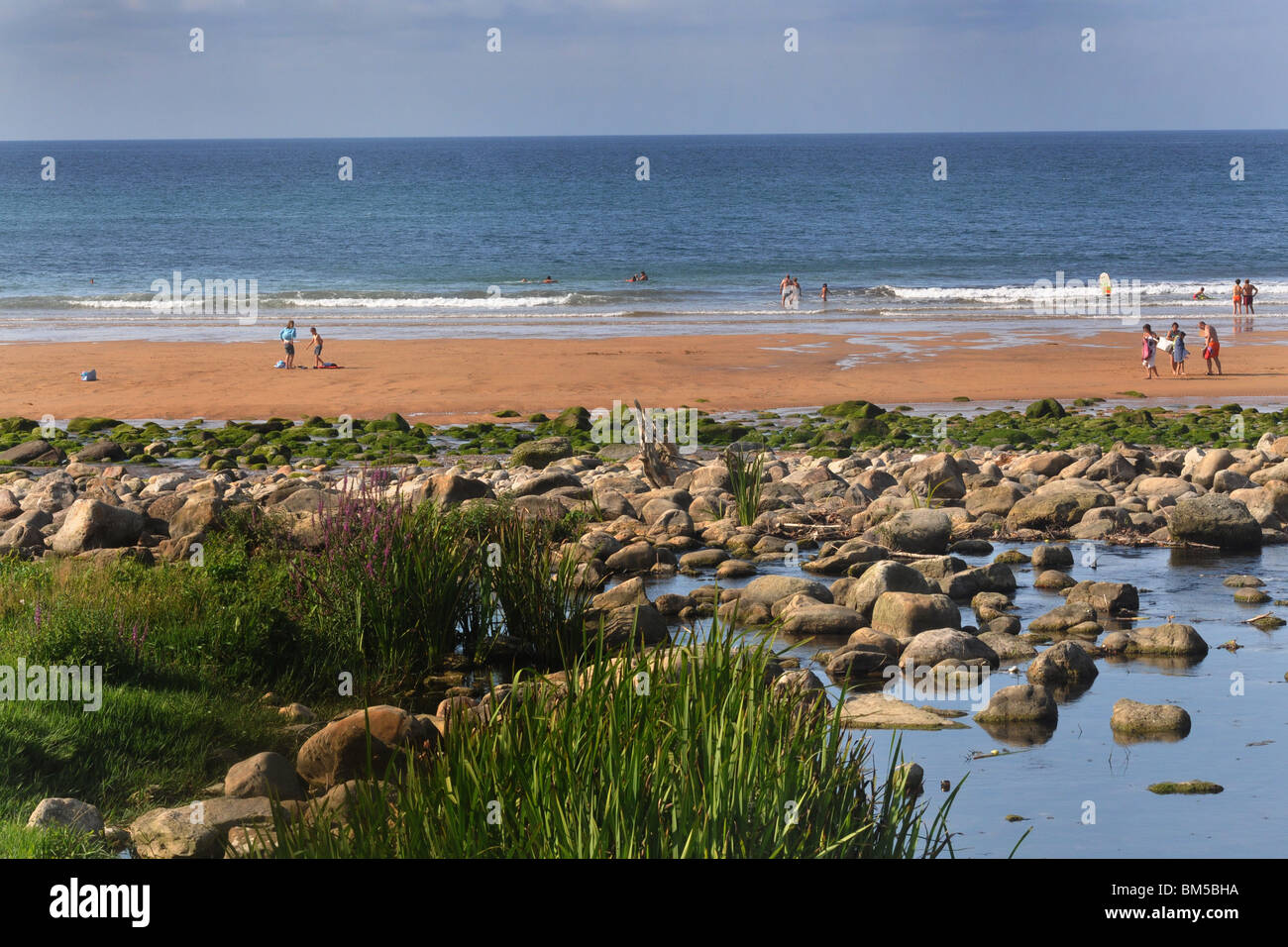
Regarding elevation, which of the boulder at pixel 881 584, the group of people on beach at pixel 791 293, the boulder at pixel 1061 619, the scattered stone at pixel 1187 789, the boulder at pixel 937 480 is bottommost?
the scattered stone at pixel 1187 789

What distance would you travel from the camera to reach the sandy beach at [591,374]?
28.6 metres

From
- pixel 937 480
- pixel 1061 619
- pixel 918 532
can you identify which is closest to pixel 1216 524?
pixel 918 532

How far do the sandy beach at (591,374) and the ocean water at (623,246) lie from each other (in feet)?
15.0

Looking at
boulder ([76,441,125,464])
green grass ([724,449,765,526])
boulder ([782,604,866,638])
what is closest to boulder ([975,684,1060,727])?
boulder ([782,604,866,638])

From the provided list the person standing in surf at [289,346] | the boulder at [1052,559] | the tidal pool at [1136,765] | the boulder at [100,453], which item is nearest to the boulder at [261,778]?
the tidal pool at [1136,765]

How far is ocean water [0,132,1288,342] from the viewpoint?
1932 inches

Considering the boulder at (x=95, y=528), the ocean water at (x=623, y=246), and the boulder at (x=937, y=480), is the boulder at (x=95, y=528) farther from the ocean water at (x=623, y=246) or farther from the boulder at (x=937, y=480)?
the ocean water at (x=623, y=246)

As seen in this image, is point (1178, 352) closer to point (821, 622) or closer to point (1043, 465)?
point (1043, 465)

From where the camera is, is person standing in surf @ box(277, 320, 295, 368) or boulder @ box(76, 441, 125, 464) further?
person standing in surf @ box(277, 320, 295, 368)

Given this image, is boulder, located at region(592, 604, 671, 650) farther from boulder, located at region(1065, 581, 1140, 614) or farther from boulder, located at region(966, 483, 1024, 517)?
boulder, located at region(966, 483, 1024, 517)

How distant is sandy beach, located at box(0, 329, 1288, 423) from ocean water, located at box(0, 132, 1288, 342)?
4.58 meters

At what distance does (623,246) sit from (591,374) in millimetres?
44645

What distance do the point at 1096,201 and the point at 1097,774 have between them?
10070 centimetres

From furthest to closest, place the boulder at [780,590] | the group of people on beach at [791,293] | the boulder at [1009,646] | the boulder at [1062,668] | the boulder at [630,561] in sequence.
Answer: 1. the group of people on beach at [791,293]
2. the boulder at [630,561]
3. the boulder at [780,590]
4. the boulder at [1009,646]
5. the boulder at [1062,668]
